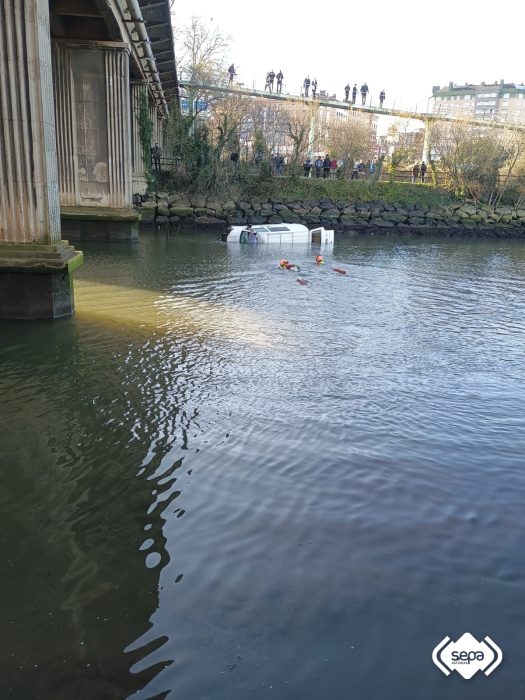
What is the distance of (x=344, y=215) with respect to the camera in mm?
36938

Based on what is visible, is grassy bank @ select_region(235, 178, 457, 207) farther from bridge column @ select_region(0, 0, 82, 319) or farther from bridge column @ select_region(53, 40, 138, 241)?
bridge column @ select_region(0, 0, 82, 319)

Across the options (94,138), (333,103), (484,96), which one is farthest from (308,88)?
(484,96)

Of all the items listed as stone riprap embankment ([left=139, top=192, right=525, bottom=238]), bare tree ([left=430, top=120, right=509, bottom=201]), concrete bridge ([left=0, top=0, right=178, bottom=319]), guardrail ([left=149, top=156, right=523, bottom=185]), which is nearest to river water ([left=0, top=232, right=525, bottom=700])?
concrete bridge ([left=0, top=0, right=178, bottom=319])

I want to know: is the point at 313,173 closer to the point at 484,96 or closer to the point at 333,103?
the point at 333,103

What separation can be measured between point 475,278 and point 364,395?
1308cm

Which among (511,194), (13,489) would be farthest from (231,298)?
(511,194)

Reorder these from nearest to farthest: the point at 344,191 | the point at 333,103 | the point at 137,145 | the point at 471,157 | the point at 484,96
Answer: the point at 137,145 < the point at 344,191 < the point at 471,157 < the point at 333,103 < the point at 484,96

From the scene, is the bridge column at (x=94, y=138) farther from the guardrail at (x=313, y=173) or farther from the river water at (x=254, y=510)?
the guardrail at (x=313, y=173)

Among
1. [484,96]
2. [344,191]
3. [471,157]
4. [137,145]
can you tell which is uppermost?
[484,96]

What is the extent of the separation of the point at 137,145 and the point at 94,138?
425 inches

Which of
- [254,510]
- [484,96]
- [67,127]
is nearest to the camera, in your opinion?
[254,510]

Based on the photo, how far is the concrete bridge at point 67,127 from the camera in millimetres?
9414

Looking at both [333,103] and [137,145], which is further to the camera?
[333,103]

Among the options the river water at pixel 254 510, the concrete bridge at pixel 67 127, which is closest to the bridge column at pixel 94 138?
the concrete bridge at pixel 67 127
